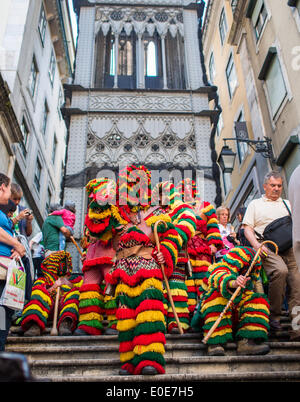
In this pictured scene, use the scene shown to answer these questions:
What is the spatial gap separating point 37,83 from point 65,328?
17.6 meters

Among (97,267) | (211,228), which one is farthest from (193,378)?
(211,228)

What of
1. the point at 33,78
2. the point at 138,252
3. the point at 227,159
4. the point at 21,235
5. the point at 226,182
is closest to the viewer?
the point at 138,252

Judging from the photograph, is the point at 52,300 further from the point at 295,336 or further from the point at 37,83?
the point at 37,83

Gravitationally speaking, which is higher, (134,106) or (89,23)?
(89,23)

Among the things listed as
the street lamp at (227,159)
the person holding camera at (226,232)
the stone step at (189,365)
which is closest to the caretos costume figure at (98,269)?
the stone step at (189,365)

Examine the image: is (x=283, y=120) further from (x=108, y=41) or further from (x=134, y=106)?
(x=108, y=41)

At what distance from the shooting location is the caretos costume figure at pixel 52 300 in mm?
4969

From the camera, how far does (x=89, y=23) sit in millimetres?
13133

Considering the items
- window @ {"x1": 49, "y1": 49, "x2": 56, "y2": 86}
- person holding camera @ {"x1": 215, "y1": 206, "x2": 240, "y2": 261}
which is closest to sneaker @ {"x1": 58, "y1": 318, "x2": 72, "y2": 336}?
person holding camera @ {"x1": 215, "y1": 206, "x2": 240, "y2": 261}

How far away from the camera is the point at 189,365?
12.8 feet

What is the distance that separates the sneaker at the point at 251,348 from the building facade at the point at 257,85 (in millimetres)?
9096

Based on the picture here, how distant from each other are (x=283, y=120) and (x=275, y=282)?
9521mm
